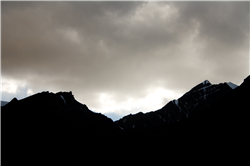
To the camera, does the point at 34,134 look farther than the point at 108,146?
No

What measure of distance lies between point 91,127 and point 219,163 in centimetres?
11598

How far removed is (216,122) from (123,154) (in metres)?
46.4

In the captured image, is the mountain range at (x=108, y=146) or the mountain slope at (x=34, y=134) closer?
the mountain range at (x=108, y=146)

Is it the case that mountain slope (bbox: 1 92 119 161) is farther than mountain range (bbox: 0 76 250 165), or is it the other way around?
mountain slope (bbox: 1 92 119 161)

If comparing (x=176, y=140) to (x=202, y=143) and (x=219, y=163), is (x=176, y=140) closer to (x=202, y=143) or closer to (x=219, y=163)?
(x=202, y=143)

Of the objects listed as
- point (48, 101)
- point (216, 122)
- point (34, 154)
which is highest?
point (48, 101)

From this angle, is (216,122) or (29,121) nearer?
(216,122)

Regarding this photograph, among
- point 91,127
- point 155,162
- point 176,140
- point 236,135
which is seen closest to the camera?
point 236,135

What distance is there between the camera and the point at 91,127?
14475cm

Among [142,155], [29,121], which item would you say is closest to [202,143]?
[142,155]

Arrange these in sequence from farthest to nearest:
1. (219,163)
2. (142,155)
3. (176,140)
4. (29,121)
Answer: (29,121) → (176,140) → (142,155) → (219,163)

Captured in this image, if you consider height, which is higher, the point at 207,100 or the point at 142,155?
the point at 207,100

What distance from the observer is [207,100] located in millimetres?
181625

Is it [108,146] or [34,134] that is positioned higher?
[34,134]
